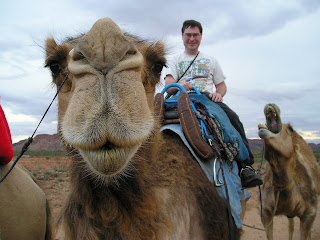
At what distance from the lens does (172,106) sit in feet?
9.64

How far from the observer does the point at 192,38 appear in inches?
170

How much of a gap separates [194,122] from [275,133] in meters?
3.55

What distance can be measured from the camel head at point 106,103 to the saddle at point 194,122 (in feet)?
3.48

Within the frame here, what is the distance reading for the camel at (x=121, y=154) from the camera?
52.0 inches

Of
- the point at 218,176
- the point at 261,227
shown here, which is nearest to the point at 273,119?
the point at 218,176

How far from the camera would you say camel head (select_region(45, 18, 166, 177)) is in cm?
130

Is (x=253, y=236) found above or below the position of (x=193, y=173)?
below

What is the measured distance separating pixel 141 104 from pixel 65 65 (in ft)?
3.39

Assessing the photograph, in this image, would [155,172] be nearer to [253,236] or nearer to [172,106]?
[172,106]

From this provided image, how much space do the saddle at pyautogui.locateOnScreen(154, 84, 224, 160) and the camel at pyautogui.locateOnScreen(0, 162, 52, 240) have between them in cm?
166

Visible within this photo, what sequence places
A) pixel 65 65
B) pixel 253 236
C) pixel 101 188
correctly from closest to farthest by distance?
pixel 101 188, pixel 65 65, pixel 253 236

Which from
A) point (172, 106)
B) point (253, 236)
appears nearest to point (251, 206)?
point (253, 236)

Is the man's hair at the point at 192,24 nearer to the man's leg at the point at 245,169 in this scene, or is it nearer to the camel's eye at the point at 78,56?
the man's leg at the point at 245,169

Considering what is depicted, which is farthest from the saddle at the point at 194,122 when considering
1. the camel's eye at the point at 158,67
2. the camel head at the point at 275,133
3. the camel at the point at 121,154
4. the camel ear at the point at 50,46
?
the camel head at the point at 275,133
